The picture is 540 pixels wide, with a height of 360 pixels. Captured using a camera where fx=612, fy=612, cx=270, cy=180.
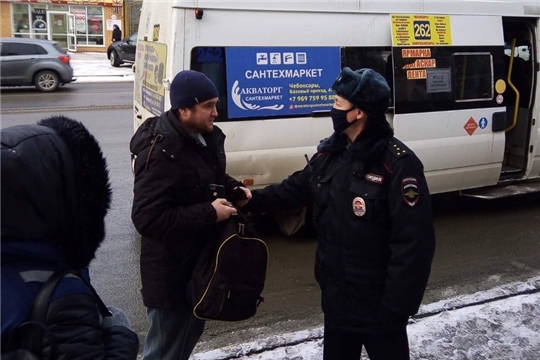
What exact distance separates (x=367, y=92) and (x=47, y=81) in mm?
16784

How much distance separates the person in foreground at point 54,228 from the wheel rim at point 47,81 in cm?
1717

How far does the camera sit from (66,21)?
Answer: 3225 centimetres

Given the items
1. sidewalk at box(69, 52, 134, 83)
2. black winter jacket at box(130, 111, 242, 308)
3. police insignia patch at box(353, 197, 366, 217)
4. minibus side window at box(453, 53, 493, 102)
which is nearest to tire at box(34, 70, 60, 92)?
sidewalk at box(69, 52, 134, 83)

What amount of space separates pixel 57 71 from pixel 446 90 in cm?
1416

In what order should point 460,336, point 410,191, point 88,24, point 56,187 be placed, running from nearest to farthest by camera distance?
point 56,187 → point 410,191 → point 460,336 → point 88,24

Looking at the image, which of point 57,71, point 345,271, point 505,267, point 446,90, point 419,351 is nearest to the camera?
point 345,271

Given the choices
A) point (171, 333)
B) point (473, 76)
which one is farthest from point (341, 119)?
point (473, 76)

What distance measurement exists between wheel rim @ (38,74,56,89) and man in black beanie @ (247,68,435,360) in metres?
16.4

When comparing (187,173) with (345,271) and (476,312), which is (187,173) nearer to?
(345,271)

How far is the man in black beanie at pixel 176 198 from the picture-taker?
108 inches

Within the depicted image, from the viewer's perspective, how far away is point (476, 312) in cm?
443

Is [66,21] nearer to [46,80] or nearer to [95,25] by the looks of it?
[95,25]

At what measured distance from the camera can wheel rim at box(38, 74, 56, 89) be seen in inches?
695

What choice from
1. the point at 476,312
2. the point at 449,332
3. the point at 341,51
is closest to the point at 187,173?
the point at 449,332
